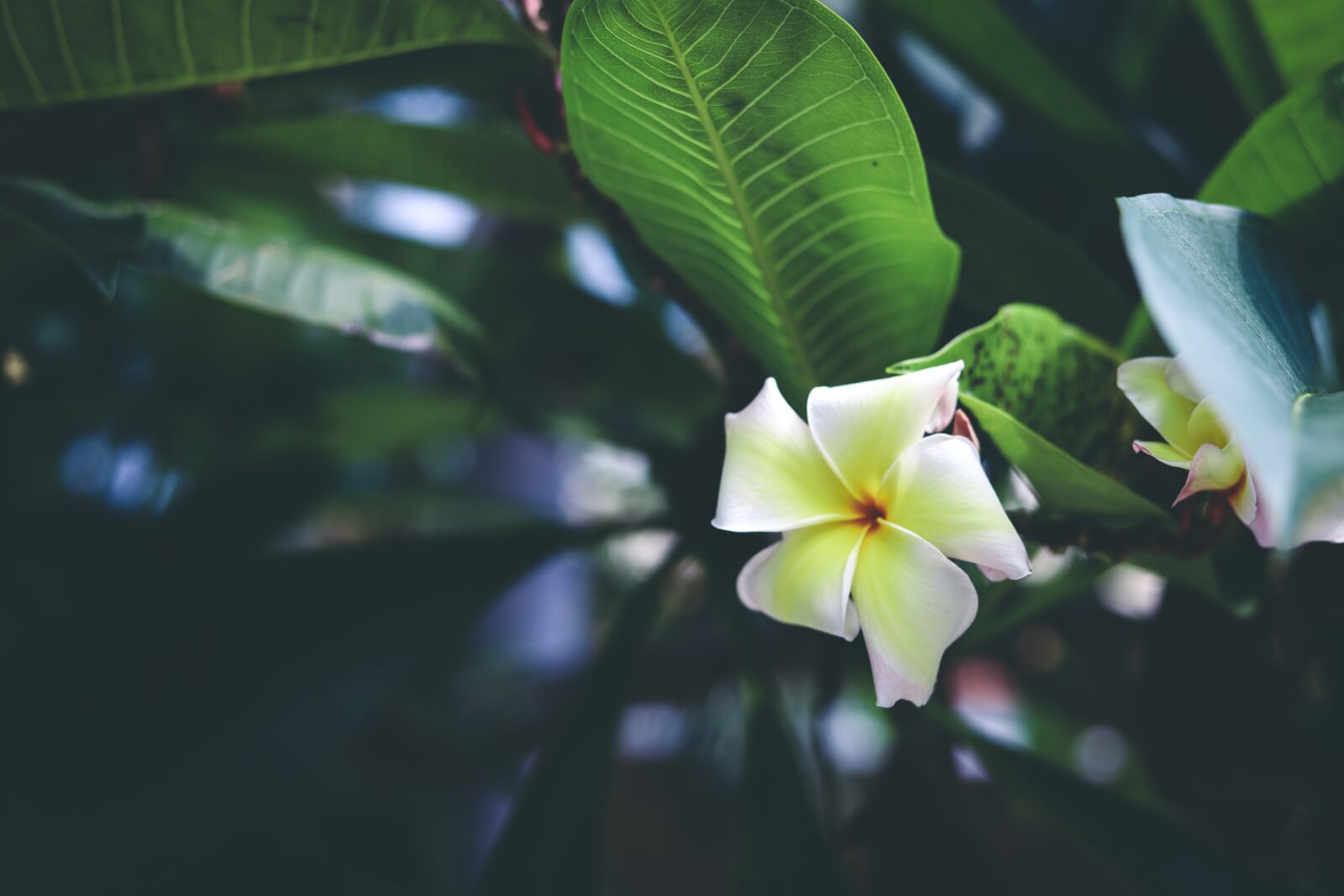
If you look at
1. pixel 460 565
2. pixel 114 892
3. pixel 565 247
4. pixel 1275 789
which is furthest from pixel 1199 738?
pixel 565 247

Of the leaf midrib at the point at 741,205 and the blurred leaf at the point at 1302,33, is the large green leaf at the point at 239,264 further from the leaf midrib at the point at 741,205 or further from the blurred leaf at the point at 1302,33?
the blurred leaf at the point at 1302,33

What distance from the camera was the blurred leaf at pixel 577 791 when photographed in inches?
18.4

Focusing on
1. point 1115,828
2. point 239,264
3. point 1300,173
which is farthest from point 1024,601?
point 239,264

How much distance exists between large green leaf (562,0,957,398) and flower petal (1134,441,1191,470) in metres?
0.12

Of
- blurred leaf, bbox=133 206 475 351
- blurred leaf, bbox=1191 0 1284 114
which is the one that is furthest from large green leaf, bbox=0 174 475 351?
blurred leaf, bbox=1191 0 1284 114

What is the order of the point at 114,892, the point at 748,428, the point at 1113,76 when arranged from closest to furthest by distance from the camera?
the point at 748,428, the point at 114,892, the point at 1113,76

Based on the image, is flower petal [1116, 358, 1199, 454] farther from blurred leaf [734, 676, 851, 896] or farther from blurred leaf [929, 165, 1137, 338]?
blurred leaf [734, 676, 851, 896]

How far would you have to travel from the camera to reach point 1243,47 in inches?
18.4

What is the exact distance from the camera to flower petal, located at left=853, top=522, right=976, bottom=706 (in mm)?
244

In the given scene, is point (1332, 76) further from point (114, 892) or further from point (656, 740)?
point (656, 740)

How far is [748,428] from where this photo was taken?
28 centimetres

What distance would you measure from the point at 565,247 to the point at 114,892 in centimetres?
84

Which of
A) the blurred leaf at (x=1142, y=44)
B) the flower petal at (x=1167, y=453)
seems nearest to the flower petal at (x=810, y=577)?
the flower petal at (x=1167, y=453)

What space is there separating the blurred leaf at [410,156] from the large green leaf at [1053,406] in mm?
360
